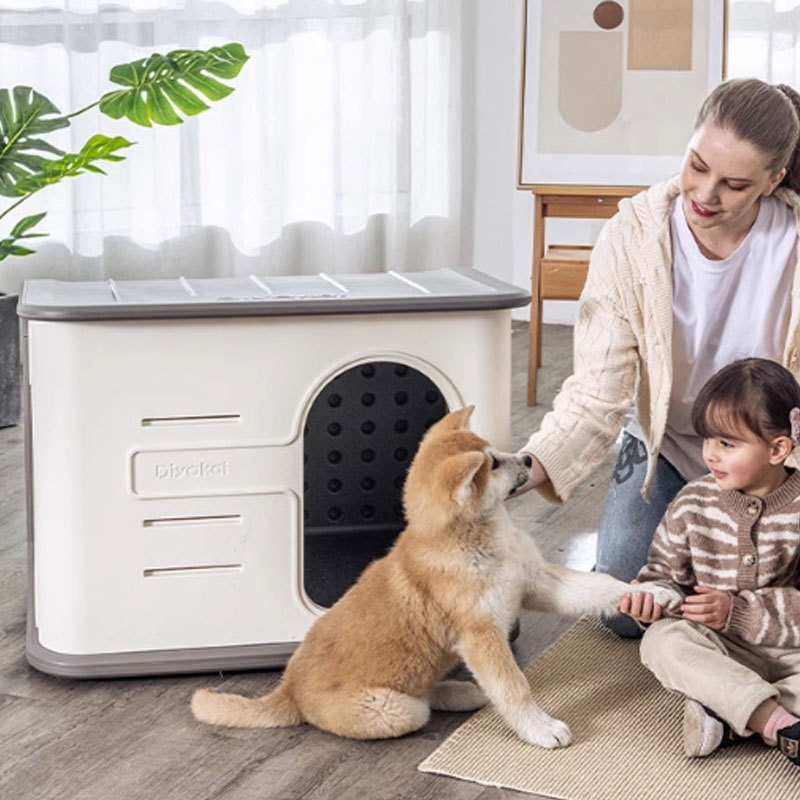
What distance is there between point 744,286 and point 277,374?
69cm

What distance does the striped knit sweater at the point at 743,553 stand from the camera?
1812mm

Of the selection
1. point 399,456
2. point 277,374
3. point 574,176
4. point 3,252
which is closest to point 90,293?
point 277,374

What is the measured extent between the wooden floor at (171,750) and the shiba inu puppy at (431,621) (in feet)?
0.16

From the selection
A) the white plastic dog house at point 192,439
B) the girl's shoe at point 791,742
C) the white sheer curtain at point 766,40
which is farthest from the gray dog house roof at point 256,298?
the white sheer curtain at point 766,40

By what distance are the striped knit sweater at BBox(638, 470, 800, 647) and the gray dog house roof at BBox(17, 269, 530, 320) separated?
0.37 meters

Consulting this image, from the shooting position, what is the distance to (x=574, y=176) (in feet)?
12.5

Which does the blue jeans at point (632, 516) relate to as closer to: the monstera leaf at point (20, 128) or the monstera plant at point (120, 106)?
the monstera plant at point (120, 106)

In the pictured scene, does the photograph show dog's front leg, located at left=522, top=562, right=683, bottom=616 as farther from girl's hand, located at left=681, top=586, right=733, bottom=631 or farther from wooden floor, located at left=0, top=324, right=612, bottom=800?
wooden floor, located at left=0, top=324, right=612, bottom=800

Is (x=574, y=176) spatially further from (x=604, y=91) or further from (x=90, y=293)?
(x=90, y=293)

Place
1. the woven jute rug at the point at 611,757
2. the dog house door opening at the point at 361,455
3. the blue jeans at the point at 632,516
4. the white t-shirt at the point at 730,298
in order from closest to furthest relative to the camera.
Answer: the woven jute rug at the point at 611,757 < the white t-shirt at the point at 730,298 < the blue jeans at the point at 632,516 < the dog house door opening at the point at 361,455

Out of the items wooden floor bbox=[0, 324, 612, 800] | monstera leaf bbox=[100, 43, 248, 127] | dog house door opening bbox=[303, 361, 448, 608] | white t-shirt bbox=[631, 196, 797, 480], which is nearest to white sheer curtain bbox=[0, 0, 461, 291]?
monstera leaf bbox=[100, 43, 248, 127]

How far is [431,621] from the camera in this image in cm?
174

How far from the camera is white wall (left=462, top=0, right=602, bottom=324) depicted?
4.68m

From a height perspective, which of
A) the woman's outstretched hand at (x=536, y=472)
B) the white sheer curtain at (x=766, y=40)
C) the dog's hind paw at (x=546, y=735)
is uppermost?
the white sheer curtain at (x=766, y=40)
